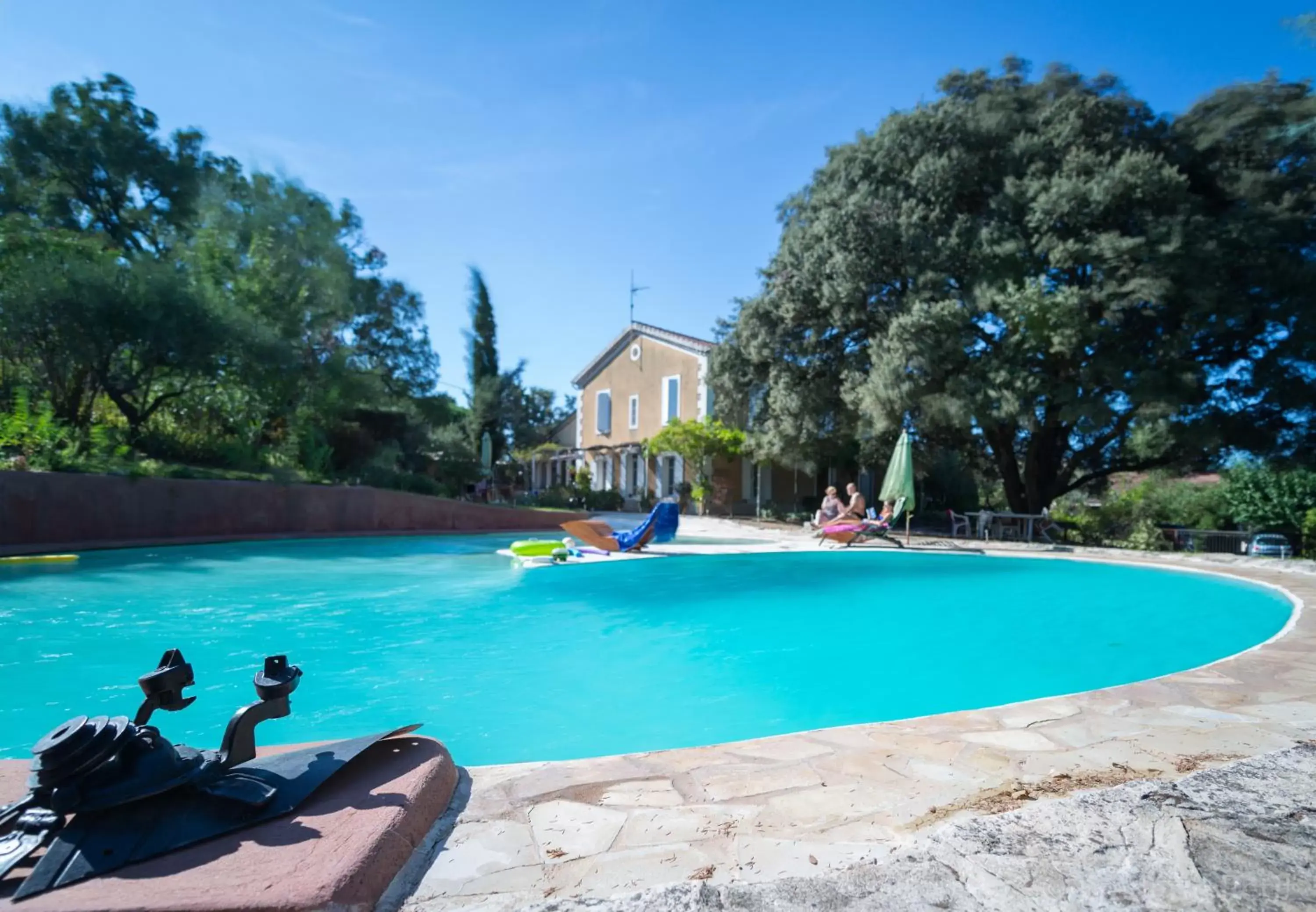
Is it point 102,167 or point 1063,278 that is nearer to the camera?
point 1063,278

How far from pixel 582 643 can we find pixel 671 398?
726 inches

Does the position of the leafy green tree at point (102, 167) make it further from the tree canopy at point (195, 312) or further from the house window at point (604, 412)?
the house window at point (604, 412)

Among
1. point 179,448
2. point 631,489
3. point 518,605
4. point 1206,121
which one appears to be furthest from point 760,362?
point 179,448

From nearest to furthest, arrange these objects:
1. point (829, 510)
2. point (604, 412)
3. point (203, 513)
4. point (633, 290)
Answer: point (203, 513), point (829, 510), point (633, 290), point (604, 412)

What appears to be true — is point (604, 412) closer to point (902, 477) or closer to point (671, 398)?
point (671, 398)

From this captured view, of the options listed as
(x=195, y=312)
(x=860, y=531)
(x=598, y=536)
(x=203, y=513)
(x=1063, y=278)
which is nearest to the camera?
(x=598, y=536)

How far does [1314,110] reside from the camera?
41.8 feet

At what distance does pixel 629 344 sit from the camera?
26.7 meters

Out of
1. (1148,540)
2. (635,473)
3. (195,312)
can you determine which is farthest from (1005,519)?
(195,312)

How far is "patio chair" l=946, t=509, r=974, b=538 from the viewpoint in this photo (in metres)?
16.8

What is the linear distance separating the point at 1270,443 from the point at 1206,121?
6889 millimetres

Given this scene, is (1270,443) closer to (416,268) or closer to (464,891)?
(464,891)

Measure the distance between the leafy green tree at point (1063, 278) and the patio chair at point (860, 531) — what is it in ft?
7.41

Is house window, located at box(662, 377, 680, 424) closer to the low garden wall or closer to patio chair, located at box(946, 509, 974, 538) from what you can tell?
the low garden wall
